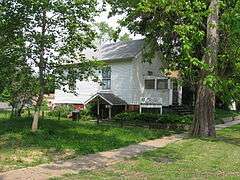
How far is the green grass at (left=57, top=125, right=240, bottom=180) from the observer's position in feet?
39.2

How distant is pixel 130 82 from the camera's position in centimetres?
3656

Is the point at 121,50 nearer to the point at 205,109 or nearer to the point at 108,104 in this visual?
the point at 108,104

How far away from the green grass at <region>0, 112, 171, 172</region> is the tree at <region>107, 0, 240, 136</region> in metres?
3.03

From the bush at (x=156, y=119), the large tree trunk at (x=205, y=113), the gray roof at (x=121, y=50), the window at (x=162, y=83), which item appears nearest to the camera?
the large tree trunk at (x=205, y=113)

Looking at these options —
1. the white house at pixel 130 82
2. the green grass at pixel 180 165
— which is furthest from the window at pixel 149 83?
the green grass at pixel 180 165

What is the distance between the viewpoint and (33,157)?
47.4 ft

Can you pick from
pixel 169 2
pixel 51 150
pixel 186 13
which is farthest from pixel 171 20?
pixel 51 150

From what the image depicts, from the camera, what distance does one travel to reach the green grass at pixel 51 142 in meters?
14.3

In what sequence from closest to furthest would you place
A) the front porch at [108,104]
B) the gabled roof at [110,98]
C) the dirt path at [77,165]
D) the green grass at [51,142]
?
the dirt path at [77,165] → the green grass at [51,142] → the gabled roof at [110,98] → the front porch at [108,104]

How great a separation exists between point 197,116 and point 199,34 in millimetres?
8394

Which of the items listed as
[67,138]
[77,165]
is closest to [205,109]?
[67,138]

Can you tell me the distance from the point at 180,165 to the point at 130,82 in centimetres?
2293

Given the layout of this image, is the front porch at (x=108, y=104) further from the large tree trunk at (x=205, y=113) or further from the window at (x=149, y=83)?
the large tree trunk at (x=205, y=113)

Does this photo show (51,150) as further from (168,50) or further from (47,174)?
(168,50)
